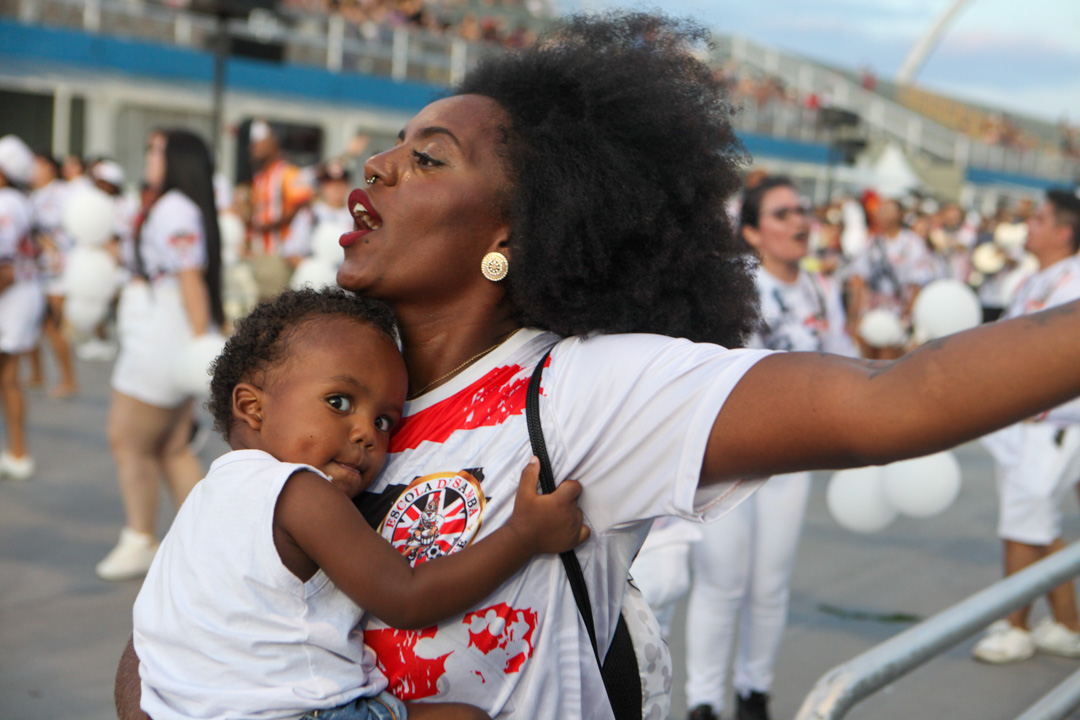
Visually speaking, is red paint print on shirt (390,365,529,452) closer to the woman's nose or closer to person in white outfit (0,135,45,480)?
the woman's nose

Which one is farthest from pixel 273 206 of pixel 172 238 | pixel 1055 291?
pixel 1055 291

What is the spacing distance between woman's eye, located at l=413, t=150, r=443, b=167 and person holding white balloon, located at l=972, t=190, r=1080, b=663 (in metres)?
3.55

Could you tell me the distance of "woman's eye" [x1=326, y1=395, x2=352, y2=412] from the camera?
1.65m

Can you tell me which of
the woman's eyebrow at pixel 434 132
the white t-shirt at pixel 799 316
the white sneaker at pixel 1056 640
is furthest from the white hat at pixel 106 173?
the woman's eyebrow at pixel 434 132

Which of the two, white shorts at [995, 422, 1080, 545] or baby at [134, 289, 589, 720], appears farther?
white shorts at [995, 422, 1080, 545]

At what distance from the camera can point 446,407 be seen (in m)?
1.71

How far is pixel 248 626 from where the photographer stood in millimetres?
1481

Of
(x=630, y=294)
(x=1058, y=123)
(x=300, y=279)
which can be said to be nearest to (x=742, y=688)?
(x=630, y=294)

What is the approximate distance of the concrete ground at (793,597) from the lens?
13.7 ft

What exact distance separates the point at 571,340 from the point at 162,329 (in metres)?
3.74

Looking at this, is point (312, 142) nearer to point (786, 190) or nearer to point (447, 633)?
point (786, 190)

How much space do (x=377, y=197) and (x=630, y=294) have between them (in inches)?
17.6

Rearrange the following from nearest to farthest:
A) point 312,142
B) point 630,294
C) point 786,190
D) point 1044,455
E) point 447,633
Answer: point 447,633
point 630,294
point 786,190
point 1044,455
point 312,142

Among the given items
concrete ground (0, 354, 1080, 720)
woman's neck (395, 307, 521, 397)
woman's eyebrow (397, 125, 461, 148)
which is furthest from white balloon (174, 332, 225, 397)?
woman's eyebrow (397, 125, 461, 148)
